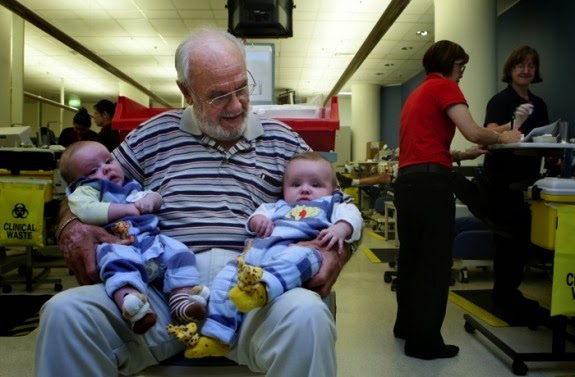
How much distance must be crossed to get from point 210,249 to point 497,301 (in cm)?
A: 229

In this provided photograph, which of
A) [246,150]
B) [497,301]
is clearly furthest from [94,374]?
[497,301]

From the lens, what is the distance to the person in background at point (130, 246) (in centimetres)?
105

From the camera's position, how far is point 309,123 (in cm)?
178

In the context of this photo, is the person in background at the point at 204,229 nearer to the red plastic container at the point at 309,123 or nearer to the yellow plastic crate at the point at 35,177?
the red plastic container at the point at 309,123

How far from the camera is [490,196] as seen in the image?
Result: 2.32 m

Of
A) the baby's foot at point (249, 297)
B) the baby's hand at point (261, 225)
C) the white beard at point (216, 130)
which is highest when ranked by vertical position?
the white beard at point (216, 130)

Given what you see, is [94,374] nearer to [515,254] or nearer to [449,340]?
[449,340]

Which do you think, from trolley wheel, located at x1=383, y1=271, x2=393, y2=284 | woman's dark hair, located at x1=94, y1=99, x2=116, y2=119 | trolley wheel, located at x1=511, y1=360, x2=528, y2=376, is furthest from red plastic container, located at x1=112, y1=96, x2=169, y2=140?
woman's dark hair, located at x1=94, y1=99, x2=116, y2=119

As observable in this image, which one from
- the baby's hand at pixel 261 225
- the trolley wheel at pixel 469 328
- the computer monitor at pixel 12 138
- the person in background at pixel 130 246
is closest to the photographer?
the person in background at pixel 130 246

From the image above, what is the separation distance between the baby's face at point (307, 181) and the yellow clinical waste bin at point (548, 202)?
1.01 metres

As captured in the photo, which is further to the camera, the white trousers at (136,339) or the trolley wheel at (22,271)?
the trolley wheel at (22,271)

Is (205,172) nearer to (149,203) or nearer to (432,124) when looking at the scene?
(149,203)

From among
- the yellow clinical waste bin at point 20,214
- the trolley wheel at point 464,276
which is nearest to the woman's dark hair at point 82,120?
the yellow clinical waste bin at point 20,214

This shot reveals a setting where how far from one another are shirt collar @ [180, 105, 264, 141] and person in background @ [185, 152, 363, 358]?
0.47 ft
